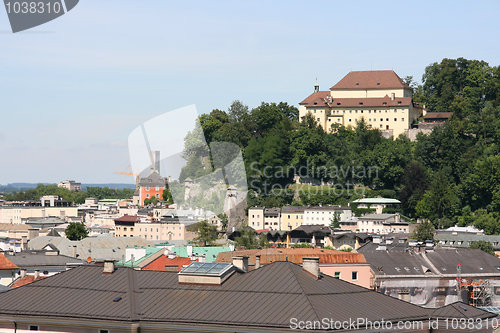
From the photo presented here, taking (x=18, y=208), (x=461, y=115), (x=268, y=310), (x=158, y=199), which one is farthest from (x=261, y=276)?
(x=18, y=208)

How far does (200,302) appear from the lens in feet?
85.5

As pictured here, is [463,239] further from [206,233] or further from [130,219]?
[130,219]

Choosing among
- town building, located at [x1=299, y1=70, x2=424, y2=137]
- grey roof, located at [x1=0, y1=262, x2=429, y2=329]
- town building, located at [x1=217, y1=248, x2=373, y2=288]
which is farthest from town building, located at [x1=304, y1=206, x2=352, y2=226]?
grey roof, located at [x1=0, y1=262, x2=429, y2=329]

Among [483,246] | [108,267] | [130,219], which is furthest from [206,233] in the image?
[108,267]

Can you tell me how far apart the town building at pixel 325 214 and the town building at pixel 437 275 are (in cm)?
4947

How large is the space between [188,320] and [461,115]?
9478 cm

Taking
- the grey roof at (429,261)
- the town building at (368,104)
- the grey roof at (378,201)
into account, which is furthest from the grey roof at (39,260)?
the town building at (368,104)

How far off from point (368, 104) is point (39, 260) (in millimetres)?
70673

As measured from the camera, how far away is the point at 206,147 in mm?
125062

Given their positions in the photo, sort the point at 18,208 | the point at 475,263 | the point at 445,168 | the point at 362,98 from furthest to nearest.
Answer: the point at 18,208 → the point at 362,98 → the point at 445,168 → the point at 475,263

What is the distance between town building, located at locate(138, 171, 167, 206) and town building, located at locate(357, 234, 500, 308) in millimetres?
92557

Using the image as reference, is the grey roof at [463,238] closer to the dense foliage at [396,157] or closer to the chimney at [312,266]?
the dense foliage at [396,157]

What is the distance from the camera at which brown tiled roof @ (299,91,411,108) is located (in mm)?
121375

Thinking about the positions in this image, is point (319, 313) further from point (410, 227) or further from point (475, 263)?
point (410, 227)
